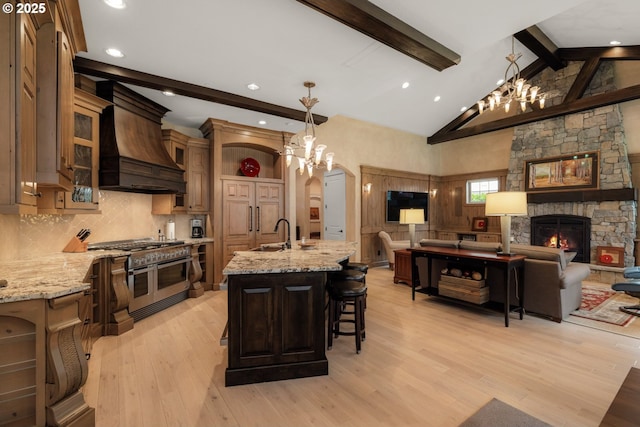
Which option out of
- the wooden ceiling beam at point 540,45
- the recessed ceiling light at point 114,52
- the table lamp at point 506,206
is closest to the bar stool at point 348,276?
the table lamp at point 506,206

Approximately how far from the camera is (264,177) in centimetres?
605

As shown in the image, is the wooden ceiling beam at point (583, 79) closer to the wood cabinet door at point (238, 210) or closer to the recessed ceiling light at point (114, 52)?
the wood cabinet door at point (238, 210)

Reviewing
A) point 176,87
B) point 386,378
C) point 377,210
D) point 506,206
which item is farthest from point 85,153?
point 377,210

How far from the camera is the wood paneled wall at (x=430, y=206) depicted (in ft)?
24.8

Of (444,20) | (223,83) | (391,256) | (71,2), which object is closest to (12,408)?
(71,2)

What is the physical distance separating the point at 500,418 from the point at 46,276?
128 inches

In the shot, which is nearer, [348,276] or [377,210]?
[348,276]

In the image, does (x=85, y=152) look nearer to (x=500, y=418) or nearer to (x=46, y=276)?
(x=46, y=276)

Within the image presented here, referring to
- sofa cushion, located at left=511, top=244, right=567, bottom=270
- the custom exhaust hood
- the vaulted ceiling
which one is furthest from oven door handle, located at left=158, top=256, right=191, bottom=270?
sofa cushion, located at left=511, top=244, right=567, bottom=270

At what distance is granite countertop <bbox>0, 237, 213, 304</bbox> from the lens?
1.63m

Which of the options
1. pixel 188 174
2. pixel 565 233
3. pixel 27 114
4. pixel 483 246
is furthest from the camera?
pixel 565 233

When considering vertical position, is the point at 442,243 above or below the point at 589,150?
below

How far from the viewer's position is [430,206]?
934cm

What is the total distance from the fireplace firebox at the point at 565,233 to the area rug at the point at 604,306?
139 centimetres
